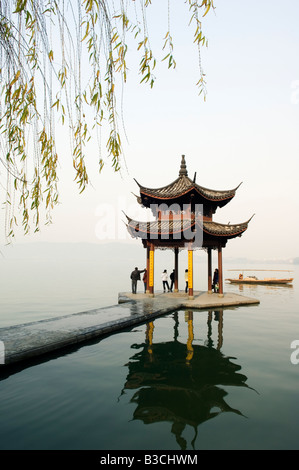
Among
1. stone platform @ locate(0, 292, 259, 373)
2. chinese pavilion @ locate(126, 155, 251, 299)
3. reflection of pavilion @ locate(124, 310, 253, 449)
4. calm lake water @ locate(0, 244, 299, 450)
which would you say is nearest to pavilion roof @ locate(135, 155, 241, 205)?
chinese pavilion @ locate(126, 155, 251, 299)

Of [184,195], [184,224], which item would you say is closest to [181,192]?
[184,195]

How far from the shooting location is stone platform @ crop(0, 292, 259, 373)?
6.52 meters

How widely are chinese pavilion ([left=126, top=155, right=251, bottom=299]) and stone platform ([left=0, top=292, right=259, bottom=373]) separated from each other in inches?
119

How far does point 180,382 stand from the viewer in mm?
5621

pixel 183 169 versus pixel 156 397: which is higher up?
pixel 183 169

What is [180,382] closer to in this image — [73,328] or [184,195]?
[73,328]

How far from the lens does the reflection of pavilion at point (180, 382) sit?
440 cm

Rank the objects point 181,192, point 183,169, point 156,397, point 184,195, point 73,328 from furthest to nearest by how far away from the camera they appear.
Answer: point 183,169, point 184,195, point 181,192, point 73,328, point 156,397

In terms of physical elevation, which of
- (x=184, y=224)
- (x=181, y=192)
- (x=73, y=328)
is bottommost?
(x=73, y=328)

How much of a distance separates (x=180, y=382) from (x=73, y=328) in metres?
4.11

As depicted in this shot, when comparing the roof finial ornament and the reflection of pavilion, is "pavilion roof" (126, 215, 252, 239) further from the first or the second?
the reflection of pavilion

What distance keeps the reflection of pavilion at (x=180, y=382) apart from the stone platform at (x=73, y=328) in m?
1.60
